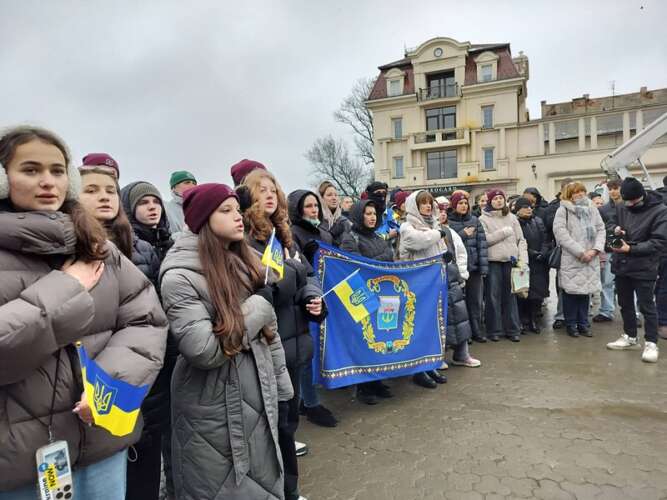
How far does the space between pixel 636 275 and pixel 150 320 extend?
5659 mm

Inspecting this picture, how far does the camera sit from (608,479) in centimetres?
279

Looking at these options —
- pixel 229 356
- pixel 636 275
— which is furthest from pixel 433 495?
pixel 636 275

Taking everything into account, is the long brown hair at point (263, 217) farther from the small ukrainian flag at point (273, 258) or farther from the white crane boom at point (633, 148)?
the white crane boom at point (633, 148)

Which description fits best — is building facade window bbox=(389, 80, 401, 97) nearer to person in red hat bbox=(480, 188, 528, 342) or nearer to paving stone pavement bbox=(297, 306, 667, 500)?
person in red hat bbox=(480, 188, 528, 342)

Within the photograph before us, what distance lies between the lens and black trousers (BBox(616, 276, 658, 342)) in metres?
5.18

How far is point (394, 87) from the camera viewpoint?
1585 inches

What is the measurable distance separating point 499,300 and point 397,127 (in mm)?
36135

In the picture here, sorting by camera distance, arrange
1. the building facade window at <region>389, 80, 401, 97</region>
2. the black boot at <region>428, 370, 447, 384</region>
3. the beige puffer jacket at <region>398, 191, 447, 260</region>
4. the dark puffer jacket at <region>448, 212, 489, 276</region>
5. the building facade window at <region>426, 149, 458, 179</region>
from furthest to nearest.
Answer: the building facade window at <region>389, 80, 401, 97</region>, the building facade window at <region>426, 149, 458, 179</region>, the dark puffer jacket at <region>448, 212, 489, 276</region>, the beige puffer jacket at <region>398, 191, 447, 260</region>, the black boot at <region>428, 370, 447, 384</region>

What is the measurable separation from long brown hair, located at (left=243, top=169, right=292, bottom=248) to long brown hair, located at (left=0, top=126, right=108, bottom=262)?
1269mm

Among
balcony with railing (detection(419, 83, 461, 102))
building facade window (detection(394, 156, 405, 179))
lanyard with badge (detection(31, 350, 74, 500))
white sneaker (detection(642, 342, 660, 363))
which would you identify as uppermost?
balcony with railing (detection(419, 83, 461, 102))

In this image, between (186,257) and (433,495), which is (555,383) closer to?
(433,495)

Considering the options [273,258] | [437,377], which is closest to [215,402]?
[273,258]

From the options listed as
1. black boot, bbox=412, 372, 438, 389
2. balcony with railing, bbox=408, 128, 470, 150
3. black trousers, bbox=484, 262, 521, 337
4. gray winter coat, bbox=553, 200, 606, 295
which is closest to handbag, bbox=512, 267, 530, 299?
black trousers, bbox=484, 262, 521, 337

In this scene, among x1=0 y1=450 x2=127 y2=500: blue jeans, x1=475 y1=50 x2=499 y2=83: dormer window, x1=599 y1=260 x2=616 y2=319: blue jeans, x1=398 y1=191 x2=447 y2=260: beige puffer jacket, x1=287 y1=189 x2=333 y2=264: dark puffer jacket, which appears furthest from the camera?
x1=475 y1=50 x2=499 y2=83: dormer window
